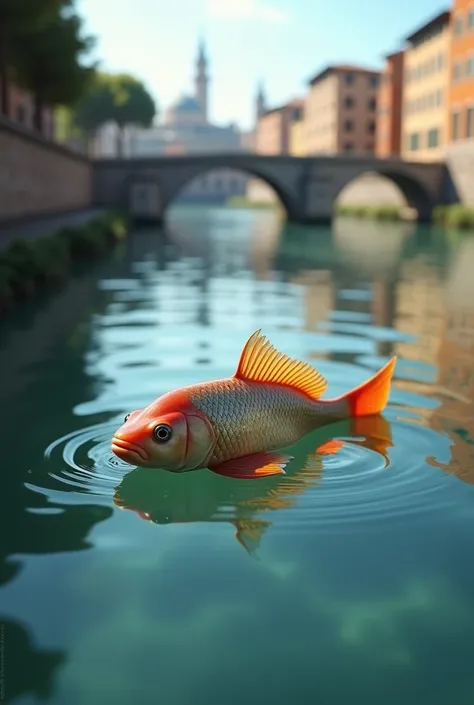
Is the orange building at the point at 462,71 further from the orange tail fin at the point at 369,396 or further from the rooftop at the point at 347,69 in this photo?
the orange tail fin at the point at 369,396

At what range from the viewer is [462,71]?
54344mm

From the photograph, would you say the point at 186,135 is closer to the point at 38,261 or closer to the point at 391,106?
the point at 391,106

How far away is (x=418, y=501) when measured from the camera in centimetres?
514

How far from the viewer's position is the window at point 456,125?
56.0m

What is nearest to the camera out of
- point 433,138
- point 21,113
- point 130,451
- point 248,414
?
point 130,451

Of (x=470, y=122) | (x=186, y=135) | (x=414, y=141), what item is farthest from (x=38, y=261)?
(x=186, y=135)

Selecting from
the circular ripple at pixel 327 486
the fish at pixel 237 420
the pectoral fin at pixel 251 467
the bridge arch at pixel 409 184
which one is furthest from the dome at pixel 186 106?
the pectoral fin at pixel 251 467

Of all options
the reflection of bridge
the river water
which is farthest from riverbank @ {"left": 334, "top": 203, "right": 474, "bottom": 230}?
the river water

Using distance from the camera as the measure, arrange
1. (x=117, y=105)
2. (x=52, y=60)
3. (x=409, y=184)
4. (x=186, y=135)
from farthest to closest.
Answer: (x=186, y=135) → (x=117, y=105) → (x=409, y=184) → (x=52, y=60)

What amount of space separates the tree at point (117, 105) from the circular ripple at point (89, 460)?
7132 cm

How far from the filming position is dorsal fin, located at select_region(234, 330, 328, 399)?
529cm

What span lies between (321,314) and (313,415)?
8233mm

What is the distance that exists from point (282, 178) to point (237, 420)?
5405 cm

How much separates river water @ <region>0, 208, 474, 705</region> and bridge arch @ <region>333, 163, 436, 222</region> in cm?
5121
